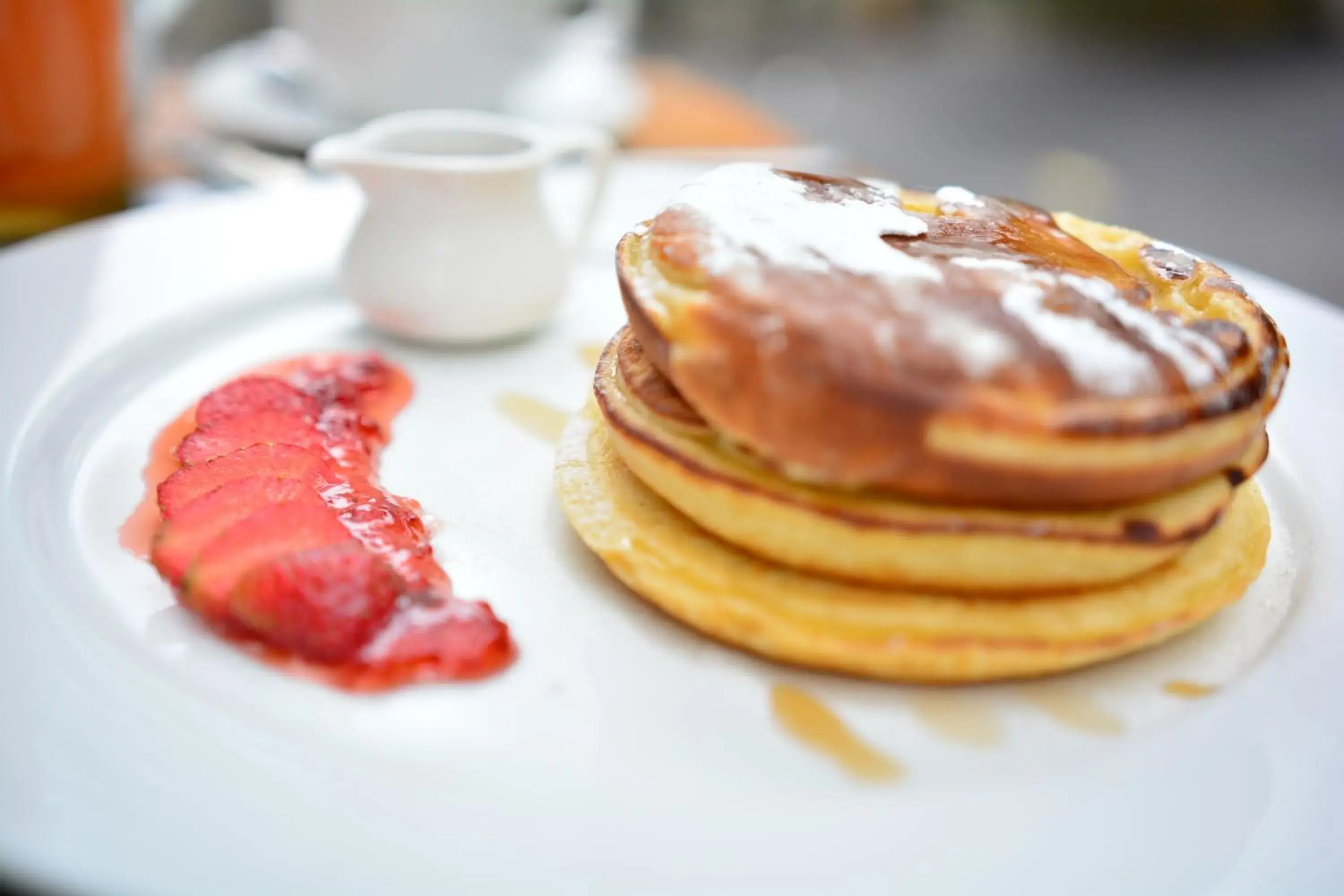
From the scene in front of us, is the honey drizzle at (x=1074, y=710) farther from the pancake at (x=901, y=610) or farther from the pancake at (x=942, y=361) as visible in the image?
the pancake at (x=942, y=361)

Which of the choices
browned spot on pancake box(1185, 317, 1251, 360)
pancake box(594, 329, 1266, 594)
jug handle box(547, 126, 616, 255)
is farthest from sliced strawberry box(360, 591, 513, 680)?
jug handle box(547, 126, 616, 255)

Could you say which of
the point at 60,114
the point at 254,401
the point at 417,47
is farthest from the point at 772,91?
the point at 254,401

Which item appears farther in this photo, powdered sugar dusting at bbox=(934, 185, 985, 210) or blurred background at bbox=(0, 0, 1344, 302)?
blurred background at bbox=(0, 0, 1344, 302)

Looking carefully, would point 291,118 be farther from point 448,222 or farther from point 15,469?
point 15,469

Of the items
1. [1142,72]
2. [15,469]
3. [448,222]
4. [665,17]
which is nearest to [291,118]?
[448,222]

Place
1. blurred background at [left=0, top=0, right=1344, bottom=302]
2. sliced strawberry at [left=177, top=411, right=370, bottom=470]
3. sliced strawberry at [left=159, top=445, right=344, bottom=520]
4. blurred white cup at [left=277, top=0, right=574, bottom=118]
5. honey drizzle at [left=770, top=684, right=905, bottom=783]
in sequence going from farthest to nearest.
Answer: blurred white cup at [left=277, top=0, right=574, bottom=118] → blurred background at [left=0, top=0, right=1344, bottom=302] → sliced strawberry at [left=177, top=411, right=370, bottom=470] → sliced strawberry at [left=159, top=445, right=344, bottom=520] → honey drizzle at [left=770, top=684, right=905, bottom=783]

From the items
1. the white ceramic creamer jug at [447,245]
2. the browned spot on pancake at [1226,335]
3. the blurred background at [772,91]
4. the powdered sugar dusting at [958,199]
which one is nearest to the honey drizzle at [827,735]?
the browned spot on pancake at [1226,335]

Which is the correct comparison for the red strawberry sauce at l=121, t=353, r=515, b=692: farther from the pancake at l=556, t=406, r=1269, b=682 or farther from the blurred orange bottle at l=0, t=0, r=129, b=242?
the blurred orange bottle at l=0, t=0, r=129, b=242
